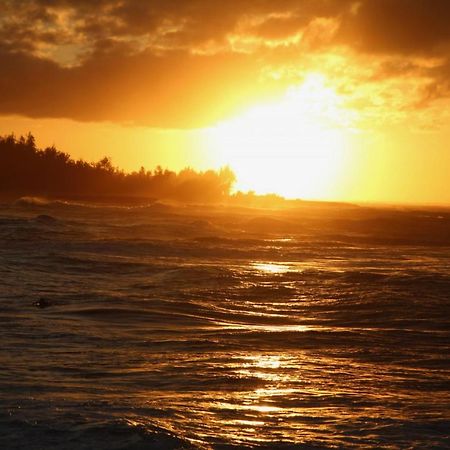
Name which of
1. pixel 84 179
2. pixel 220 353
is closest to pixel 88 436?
pixel 220 353

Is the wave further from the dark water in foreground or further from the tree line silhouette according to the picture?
the tree line silhouette

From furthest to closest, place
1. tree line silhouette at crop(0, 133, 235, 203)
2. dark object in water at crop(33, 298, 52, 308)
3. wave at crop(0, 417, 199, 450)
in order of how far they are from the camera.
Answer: tree line silhouette at crop(0, 133, 235, 203)
dark object in water at crop(33, 298, 52, 308)
wave at crop(0, 417, 199, 450)

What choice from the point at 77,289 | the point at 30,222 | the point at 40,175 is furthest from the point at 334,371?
the point at 40,175

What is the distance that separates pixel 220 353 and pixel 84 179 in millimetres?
94790

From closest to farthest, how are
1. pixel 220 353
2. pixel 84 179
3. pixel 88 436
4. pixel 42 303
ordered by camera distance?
pixel 88 436 → pixel 220 353 → pixel 42 303 → pixel 84 179

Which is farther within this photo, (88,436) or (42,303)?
(42,303)

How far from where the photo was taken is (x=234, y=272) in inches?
896

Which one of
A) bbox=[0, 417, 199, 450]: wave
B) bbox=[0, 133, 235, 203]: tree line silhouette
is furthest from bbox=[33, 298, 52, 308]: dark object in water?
bbox=[0, 133, 235, 203]: tree line silhouette

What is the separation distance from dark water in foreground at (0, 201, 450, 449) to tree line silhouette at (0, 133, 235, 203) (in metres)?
73.0

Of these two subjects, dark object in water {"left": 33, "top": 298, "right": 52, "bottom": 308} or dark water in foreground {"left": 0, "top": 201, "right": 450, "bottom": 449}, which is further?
dark object in water {"left": 33, "top": 298, "right": 52, "bottom": 308}

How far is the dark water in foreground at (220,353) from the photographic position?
7570 millimetres

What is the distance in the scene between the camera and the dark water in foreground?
24.8ft

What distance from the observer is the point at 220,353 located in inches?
452

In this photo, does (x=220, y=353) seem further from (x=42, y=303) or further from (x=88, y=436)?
(x=42, y=303)
